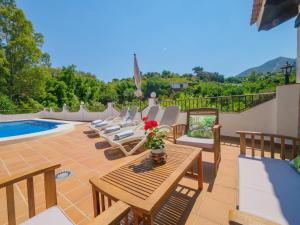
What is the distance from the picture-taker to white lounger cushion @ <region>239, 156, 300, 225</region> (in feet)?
3.98

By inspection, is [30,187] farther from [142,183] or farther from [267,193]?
[267,193]

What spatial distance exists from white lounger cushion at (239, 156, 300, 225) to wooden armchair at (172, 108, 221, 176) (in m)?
0.73

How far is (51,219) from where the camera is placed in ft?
4.17

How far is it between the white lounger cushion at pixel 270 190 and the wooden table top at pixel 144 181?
606 millimetres

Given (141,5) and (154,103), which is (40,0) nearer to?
(141,5)

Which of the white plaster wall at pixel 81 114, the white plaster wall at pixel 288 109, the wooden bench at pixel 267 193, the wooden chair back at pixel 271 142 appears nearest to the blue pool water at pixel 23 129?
the white plaster wall at pixel 81 114

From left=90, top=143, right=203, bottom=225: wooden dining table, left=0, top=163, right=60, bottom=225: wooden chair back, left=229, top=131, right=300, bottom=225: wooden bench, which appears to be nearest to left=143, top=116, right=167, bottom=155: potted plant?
left=90, top=143, right=203, bottom=225: wooden dining table

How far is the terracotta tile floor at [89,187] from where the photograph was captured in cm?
188

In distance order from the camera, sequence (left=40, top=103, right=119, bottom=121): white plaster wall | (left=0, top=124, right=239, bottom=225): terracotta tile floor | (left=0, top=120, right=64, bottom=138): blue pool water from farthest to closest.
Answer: (left=40, top=103, right=119, bottom=121): white plaster wall < (left=0, top=120, right=64, bottom=138): blue pool water < (left=0, top=124, right=239, bottom=225): terracotta tile floor

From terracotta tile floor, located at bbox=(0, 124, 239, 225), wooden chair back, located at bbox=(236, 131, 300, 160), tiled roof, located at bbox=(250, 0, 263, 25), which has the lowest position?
terracotta tile floor, located at bbox=(0, 124, 239, 225)

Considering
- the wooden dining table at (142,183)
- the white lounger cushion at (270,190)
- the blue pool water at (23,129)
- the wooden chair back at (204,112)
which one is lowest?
the blue pool water at (23,129)

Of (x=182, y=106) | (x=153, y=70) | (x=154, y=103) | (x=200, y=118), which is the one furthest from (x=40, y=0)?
(x=153, y=70)

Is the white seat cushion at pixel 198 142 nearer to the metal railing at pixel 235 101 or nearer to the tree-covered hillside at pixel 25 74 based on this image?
the metal railing at pixel 235 101

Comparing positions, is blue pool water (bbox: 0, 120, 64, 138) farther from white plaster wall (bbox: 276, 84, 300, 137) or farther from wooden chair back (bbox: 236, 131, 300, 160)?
white plaster wall (bbox: 276, 84, 300, 137)
